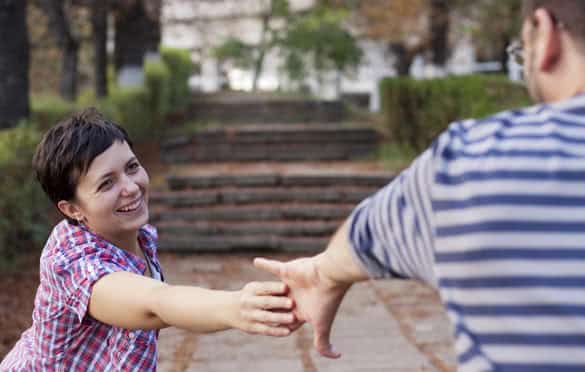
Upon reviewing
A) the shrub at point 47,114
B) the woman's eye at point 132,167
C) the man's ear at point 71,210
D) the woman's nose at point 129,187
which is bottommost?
the shrub at point 47,114

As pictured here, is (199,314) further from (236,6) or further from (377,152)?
(236,6)

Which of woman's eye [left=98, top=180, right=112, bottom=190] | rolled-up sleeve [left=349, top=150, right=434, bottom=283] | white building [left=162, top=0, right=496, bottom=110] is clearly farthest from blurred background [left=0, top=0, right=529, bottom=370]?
rolled-up sleeve [left=349, top=150, right=434, bottom=283]

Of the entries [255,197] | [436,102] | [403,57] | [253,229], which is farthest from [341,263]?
[403,57]

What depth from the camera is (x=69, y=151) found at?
254 cm

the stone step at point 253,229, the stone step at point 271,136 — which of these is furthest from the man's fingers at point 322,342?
the stone step at point 271,136

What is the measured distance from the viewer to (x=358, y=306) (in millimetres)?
6961

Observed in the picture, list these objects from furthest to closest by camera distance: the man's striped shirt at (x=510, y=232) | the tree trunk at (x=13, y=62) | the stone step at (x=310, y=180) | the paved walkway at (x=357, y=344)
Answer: the stone step at (x=310, y=180) < the tree trunk at (x=13, y=62) < the paved walkway at (x=357, y=344) < the man's striped shirt at (x=510, y=232)

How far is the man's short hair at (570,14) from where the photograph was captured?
4.83ft

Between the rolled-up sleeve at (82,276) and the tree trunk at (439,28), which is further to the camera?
the tree trunk at (439,28)

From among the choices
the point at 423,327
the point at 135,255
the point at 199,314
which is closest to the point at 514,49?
the point at 199,314

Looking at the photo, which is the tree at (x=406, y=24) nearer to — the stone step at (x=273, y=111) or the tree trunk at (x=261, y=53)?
the tree trunk at (x=261, y=53)

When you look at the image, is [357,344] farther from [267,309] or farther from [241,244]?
[241,244]

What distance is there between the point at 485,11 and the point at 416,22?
342 cm

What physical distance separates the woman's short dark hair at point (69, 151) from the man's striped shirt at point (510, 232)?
125 centimetres
